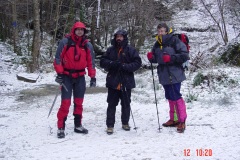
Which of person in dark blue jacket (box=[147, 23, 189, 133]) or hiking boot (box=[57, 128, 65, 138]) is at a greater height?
person in dark blue jacket (box=[147, 23, 189, 133])

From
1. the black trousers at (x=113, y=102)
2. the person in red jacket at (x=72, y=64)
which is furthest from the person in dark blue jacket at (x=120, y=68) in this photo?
the person in red jacket at (x=72, y=64)

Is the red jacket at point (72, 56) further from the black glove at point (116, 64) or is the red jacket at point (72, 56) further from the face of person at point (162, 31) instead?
the face of person at point (162, 31)

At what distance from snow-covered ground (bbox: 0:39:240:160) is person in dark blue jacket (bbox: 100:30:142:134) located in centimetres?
53

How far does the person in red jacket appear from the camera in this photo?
15.4ft

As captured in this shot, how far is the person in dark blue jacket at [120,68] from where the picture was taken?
484 centimetres

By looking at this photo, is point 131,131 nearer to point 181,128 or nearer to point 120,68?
point 181,128

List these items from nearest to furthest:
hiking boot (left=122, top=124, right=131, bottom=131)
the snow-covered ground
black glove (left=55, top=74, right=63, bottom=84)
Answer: the snow-covered ground < black glove (left=55, top=74, right=63, bottom=84) < hiking boot (left=122, top=124, right=131, bottom=131)

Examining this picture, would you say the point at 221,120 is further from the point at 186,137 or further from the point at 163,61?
the point at 163,61

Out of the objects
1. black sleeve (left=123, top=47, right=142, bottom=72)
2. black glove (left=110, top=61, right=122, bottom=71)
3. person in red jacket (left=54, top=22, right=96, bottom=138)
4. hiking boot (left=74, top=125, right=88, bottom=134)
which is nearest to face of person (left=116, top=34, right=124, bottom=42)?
black sleeve (left=123, top=47, right=142, bottom=72)

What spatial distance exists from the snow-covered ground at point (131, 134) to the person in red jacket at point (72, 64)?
22.5 inches

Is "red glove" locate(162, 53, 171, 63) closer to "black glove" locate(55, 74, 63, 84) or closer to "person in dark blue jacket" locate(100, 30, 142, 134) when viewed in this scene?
"person in dark blue jacket" locate(100, 30, 142, 134)

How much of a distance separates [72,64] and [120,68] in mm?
828

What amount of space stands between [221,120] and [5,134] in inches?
162

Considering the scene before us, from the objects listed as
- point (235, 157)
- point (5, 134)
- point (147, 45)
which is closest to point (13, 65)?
point (147, 45)
